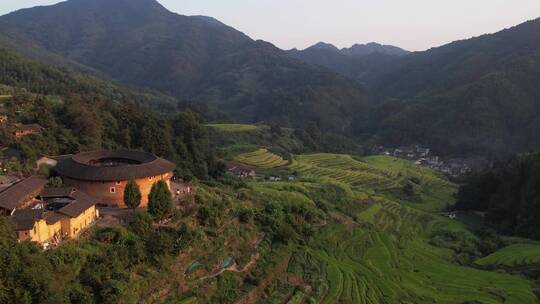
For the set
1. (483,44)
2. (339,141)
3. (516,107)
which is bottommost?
(339,141)

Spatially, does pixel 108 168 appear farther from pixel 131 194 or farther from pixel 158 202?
pixel 158 202

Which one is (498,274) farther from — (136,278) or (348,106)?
(348,106)

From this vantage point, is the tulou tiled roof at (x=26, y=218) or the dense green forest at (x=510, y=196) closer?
the tulou tiled roof at (x=26, y=218)

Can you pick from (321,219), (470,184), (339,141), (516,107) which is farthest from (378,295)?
(516,107)

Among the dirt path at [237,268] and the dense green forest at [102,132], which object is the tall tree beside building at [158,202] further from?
the dense green forest at [102,132]

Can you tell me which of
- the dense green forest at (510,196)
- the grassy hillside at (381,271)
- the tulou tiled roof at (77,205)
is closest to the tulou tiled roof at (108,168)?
the tulou tiled roof at (77,205)

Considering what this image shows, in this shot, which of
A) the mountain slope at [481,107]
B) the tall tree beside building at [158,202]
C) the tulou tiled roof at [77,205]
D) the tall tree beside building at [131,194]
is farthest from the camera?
the mountain slope at [481,107]
